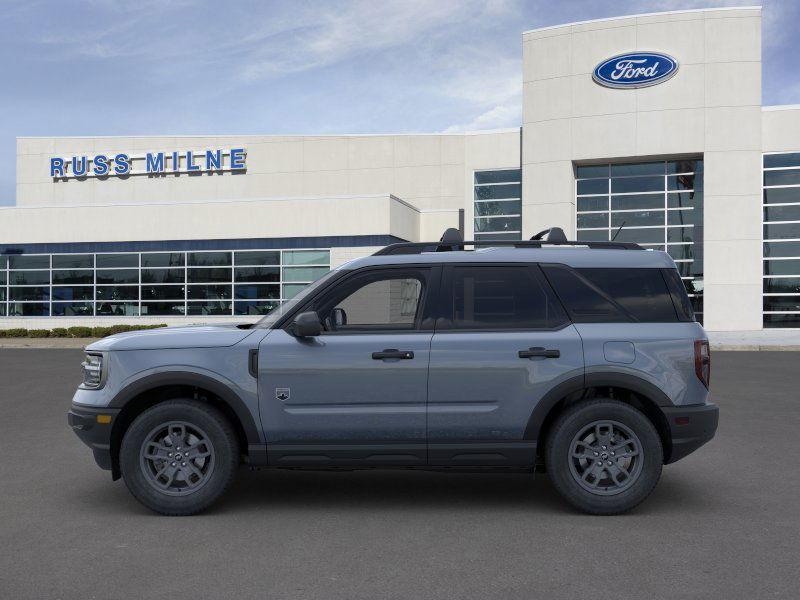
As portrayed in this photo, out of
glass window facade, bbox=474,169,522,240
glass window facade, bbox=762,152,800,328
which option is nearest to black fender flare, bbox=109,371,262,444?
glass window facade, bbox=762,152,800,328

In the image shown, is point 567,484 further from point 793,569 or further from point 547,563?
point 793,569

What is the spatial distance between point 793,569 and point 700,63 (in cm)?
3329

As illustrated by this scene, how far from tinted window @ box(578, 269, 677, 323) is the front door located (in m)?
1.41

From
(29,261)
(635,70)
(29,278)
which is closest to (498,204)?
(635,70)

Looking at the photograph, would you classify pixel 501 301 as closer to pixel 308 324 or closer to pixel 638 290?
pixel 638 290

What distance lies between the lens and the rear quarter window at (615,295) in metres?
6.03

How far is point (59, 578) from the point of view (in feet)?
14.8

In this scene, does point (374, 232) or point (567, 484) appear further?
point (374, 232)

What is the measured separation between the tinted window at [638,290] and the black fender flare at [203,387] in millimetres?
2664

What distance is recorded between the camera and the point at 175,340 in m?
5.99

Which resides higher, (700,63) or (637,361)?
(700,63)

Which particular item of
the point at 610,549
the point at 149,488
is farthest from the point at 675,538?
the point at 149,488

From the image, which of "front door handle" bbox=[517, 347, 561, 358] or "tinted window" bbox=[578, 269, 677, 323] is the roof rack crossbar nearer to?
"tinted window" bbox=[578, 269, 677, 323]

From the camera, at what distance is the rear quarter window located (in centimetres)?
603
